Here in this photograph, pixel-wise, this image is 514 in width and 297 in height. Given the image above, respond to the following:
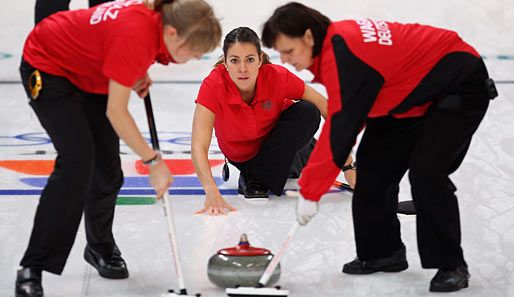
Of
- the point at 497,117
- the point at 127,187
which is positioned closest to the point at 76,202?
the point at 127,187

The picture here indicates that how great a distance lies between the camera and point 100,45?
2391mm

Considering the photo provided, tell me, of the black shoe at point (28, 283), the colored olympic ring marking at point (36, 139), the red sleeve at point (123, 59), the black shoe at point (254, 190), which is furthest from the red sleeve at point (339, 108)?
the colored olympic ring marking at point (36, 139)

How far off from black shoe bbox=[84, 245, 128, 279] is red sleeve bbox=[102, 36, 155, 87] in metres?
0.78

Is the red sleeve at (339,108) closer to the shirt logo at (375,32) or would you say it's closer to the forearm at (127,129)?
the shirt logo at (375,32)

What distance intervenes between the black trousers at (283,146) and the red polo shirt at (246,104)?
0.05 meters

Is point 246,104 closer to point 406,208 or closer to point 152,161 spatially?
point 406,208

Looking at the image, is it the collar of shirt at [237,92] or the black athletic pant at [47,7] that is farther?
the collar of shirt at [237,92]

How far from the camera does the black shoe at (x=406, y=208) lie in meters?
3.49

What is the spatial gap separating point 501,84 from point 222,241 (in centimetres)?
349

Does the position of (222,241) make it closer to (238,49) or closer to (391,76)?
(238,49)

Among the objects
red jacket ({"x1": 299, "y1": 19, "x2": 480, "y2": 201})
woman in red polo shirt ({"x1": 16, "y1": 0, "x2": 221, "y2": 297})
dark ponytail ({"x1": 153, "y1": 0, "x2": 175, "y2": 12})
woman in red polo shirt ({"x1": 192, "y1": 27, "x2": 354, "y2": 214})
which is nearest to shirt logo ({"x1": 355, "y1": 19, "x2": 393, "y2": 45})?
red jacket ({"x1": 299, "y1": 19, "x2": 480, "y2": 201})

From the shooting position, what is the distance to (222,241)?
125 inches

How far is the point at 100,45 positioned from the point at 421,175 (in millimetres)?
1138

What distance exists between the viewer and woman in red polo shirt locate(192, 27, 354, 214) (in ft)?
11.1
